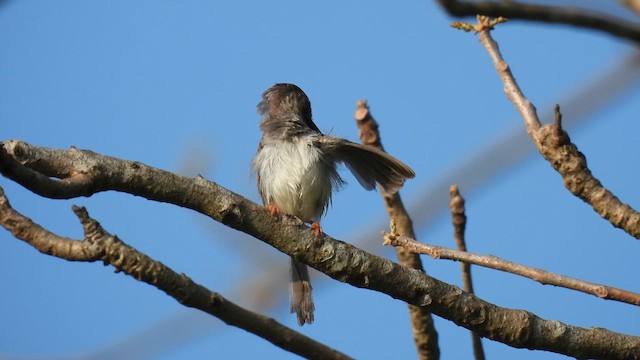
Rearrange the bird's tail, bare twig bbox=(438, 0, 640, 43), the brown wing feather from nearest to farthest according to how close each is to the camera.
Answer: bare twig bbox=(438, 0, 640, 43), the brown wing feather, the bird's tail

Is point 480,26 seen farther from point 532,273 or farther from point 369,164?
point 532,273

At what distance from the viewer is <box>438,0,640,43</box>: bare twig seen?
1745mm

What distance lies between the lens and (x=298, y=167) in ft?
18.8

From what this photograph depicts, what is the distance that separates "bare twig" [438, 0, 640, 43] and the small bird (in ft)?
11.4

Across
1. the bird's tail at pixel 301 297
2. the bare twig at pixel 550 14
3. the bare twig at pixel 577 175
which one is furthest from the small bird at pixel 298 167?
the bare twig at pixel 550 14

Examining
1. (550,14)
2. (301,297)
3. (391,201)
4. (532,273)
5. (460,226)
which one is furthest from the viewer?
(301,297)

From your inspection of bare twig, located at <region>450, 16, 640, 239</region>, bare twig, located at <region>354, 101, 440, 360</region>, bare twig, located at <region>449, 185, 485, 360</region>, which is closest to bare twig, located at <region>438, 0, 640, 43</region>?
bare twig, located at <region>450, 16, 640, 239</region>

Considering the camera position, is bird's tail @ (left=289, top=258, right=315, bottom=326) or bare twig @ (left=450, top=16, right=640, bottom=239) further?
bird's tail @ (left=289, top=258, right=315, bottom=326)

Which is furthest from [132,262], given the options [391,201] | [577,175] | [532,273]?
[391,201]

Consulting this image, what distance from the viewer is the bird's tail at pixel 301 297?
18.5ft

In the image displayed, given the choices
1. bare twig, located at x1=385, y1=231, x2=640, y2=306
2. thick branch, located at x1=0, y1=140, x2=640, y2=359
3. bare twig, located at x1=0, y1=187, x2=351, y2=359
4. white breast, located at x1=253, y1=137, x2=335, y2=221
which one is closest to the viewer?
bare twig, located at x1=0, y1=187, x2=351, y2=359

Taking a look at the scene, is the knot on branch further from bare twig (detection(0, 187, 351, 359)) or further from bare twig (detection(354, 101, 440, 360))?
bare twig (detection(0, 187, 351, 359))

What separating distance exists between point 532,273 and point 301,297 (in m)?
2.69

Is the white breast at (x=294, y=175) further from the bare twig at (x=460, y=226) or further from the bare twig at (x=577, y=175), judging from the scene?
the bare twig at (x=577, y=175)
